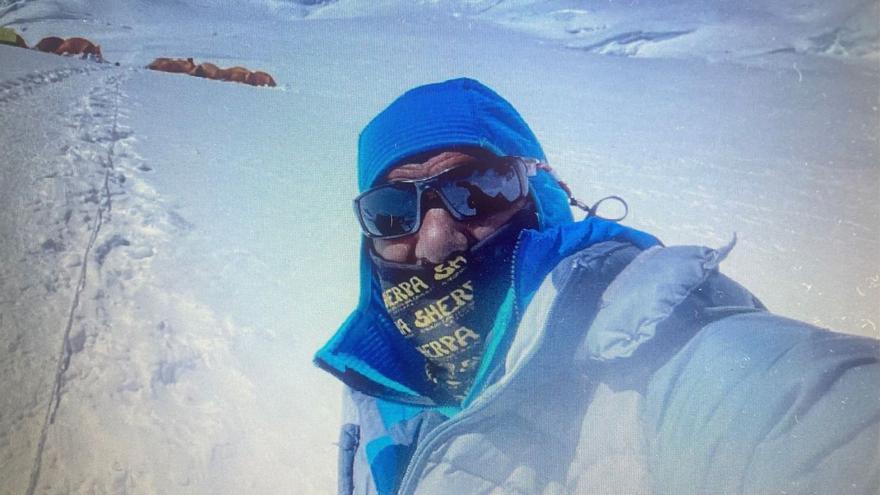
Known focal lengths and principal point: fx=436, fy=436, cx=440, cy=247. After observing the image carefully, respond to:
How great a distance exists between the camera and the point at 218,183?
50.4 inches

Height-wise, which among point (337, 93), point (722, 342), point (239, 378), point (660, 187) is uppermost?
point (337, 93)

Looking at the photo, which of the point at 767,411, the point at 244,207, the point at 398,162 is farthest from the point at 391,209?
the point at 244,207

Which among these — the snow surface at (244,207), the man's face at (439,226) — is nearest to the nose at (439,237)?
the man's face at (439,226)

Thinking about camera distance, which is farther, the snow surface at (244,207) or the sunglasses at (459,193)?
the snow surface at (244,207)

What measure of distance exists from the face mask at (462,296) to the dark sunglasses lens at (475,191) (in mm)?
36

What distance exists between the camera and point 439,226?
0.66 meters

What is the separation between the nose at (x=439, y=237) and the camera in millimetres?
654

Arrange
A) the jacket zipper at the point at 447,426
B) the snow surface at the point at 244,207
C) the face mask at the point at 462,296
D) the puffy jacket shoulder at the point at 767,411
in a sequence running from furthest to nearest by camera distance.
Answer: the snow surface at the point at 244,207
the face mask at the point at 462,296
the jacket zipper at the point at 447,426
the puffy jacket shoulder at the point at 767,411

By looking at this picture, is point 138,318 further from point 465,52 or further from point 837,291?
point 837,291

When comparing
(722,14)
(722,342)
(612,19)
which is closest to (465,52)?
(612,19)

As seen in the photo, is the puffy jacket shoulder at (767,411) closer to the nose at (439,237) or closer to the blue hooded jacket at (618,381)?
the blue hooded jacket at (618,381)

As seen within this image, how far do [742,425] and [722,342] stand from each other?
0.07m

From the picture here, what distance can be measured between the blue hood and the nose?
9 cm

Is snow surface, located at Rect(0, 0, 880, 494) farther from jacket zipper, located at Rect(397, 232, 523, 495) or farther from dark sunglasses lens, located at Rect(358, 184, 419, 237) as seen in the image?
jacket zipper, located at Rect(397, 232, 523, 495)
